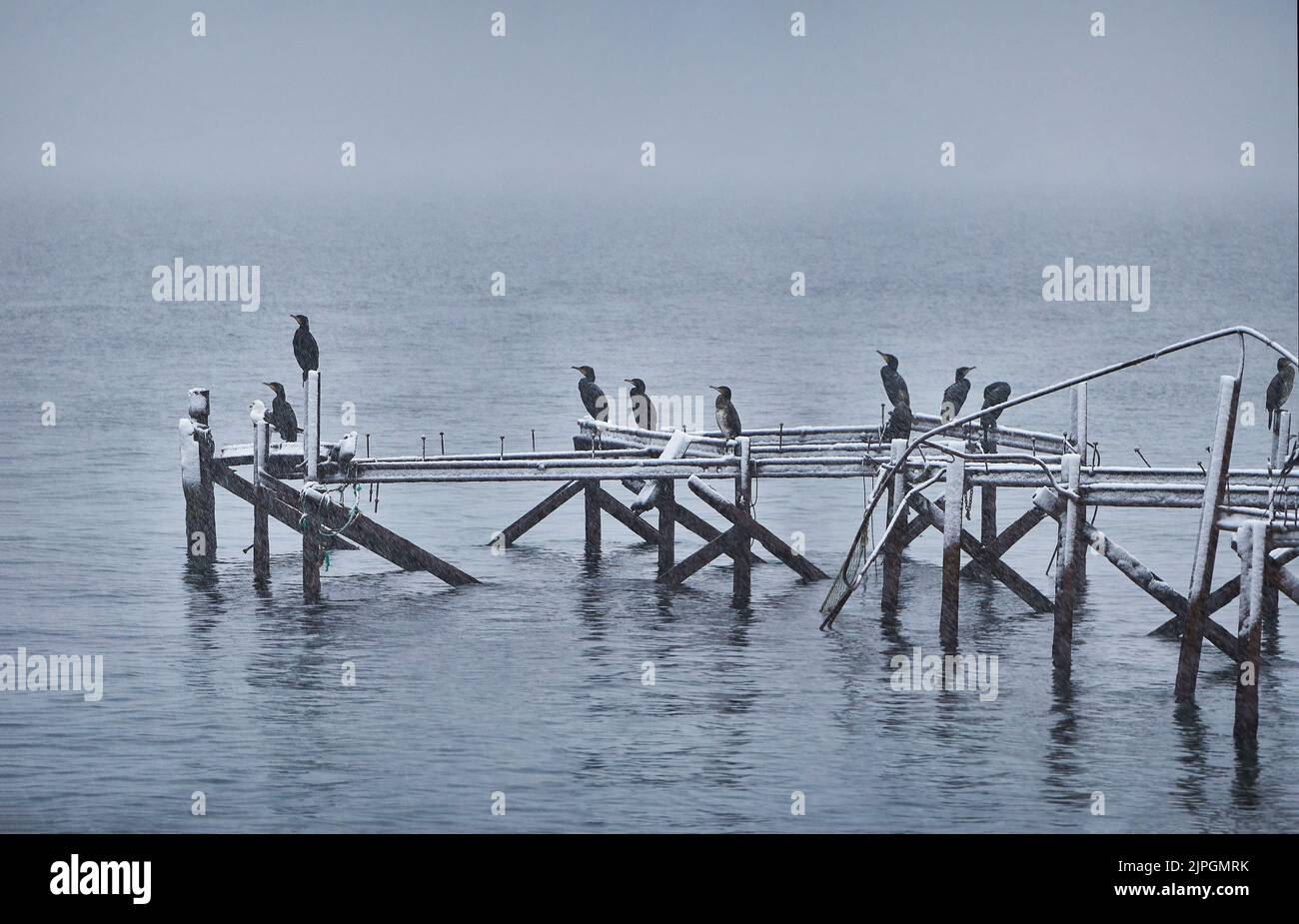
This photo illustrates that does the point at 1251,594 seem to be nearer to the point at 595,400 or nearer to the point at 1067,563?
the point at 1067,563

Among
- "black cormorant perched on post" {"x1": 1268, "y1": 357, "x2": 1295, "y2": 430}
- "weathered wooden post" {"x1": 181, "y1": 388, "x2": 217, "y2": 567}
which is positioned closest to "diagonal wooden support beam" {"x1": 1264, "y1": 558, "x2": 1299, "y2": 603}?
"black cormorant perched on post" {"x1": 1268, "y1": 357, "x2": 1295, "y2": 430}

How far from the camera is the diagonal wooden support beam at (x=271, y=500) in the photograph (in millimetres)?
31656

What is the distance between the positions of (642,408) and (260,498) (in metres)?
7.39

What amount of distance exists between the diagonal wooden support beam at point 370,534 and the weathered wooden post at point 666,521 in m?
3.58

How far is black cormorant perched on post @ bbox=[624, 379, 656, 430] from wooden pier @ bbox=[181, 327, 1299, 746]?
633 millimetres

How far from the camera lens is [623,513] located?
1518 inches

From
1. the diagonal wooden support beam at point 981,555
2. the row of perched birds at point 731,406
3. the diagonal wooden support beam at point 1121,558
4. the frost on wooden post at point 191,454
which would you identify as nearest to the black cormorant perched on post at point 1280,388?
the row of perched birds at point 731,406

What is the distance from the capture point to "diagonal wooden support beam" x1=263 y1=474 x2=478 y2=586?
31.5 m

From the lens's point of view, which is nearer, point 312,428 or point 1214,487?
point 1214,487

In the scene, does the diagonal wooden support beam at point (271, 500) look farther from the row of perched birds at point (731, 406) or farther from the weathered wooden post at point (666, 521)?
the weathered wooden post at point (666, 521)

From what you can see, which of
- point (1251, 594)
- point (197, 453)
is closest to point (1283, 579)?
point (1251, 594)

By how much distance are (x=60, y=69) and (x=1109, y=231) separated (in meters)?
91.9

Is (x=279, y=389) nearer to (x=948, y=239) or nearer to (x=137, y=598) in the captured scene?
(x=137, y=598)
